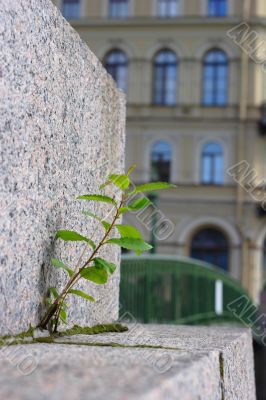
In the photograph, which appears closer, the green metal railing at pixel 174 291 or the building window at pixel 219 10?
the green metal railing at pixel 174 291

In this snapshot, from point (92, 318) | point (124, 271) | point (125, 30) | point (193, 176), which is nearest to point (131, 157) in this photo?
point (193, 176)

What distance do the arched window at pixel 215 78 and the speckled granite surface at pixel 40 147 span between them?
2414cm

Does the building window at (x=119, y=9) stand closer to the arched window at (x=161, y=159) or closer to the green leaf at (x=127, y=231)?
the arched window at (x=161, y=159)

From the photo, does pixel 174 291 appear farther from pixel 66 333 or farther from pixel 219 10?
pixel 219 10

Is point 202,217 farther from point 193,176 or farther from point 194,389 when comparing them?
point 194,389

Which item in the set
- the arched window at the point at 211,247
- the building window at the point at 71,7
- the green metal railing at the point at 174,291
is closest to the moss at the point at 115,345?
the green metal railing at the point at 174,291

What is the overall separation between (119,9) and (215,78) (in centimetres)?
434

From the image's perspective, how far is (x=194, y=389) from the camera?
1264 mm

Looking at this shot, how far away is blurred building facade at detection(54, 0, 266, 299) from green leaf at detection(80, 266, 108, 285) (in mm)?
22815

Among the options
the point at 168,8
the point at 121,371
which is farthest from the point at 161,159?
the point at 121,371

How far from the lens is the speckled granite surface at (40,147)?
1683 mm

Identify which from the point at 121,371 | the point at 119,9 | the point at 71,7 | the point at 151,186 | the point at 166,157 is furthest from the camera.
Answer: the point at 71,7

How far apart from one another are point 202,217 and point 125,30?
7183 millimetres

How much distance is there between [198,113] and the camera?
26.0m
